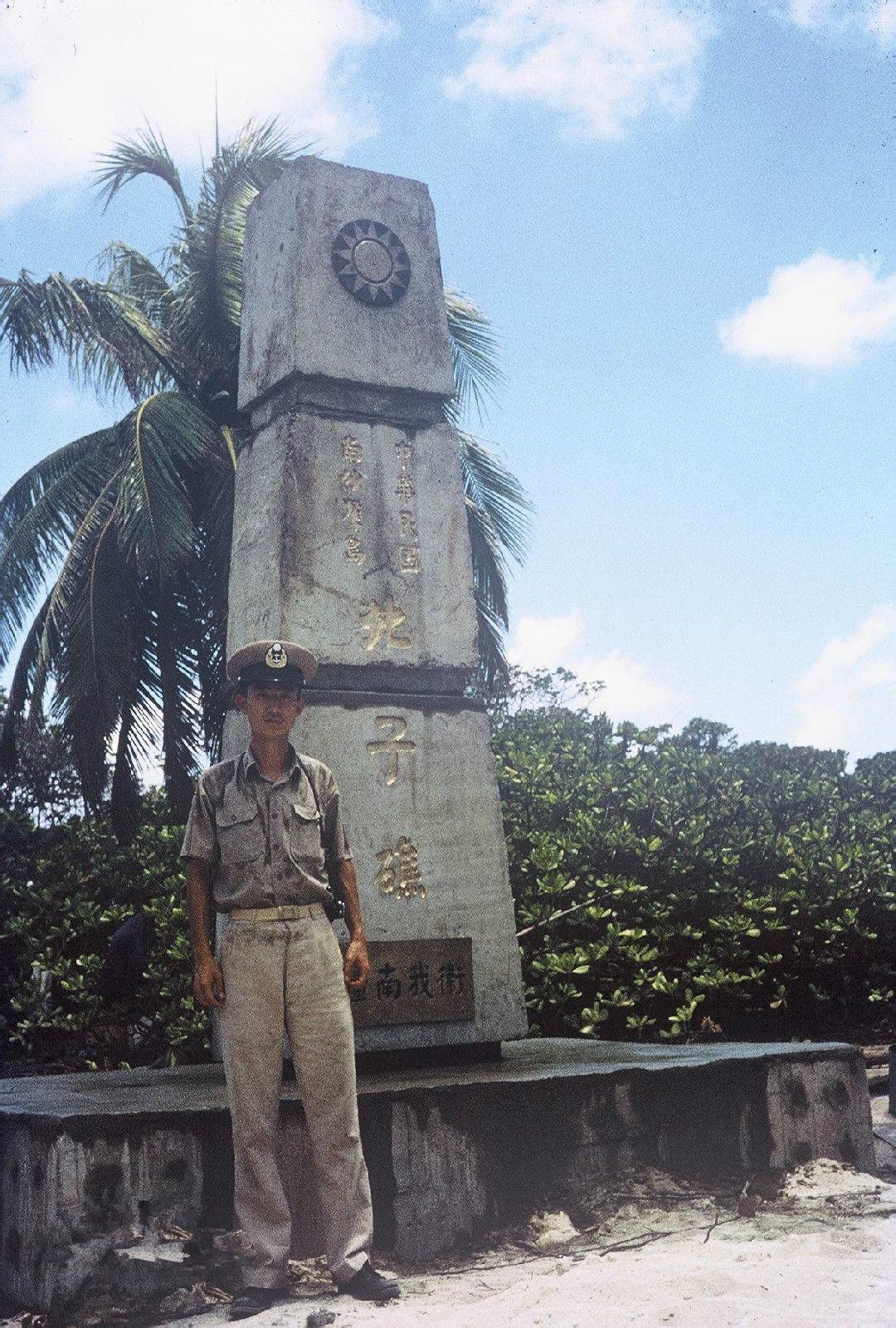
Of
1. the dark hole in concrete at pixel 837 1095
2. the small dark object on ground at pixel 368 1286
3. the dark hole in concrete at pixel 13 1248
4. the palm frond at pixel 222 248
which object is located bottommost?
the small dark object on ground at pixel 368 1286

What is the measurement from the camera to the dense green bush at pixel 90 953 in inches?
352

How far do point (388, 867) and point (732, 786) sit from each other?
180 inches

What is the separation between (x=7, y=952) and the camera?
10.4 meters

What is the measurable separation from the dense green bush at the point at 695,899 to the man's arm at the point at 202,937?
4017 millimetres

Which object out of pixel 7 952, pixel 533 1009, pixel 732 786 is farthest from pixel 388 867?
pixel 7 952

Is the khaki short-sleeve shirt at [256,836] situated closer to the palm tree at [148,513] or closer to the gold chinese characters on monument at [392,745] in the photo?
the gold chinese characters on monument at [392,745]

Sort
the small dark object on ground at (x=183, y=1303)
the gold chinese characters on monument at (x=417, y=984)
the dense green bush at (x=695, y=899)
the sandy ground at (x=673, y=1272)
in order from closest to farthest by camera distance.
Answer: the sandy ground at (x=673, y=1272), the small dark object on ground at (x=183, y=1303), the gold chinese characters on monument at (x=417, y=984), the dense green bush at (x=695, y=899)

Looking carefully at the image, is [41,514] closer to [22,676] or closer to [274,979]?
[22,676]

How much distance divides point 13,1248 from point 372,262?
13.4ft

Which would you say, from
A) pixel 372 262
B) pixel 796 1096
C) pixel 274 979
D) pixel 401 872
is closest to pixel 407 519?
pixel 372 262

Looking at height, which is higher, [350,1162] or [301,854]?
[301,854]

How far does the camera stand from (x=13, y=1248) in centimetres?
423

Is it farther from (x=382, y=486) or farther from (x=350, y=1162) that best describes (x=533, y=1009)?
(x=350, y=1162)

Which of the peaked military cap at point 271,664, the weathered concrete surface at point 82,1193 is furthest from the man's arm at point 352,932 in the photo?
the weathered concrete surface at point 82,1193
